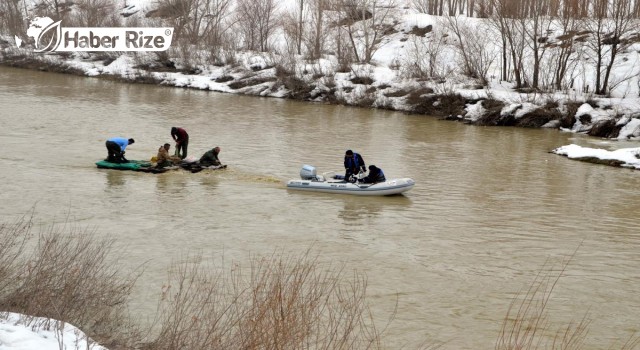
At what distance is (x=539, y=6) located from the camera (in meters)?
38.8

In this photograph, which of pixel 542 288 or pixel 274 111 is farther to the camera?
pixel 274 111

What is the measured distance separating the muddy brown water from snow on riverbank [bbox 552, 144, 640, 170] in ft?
2.33

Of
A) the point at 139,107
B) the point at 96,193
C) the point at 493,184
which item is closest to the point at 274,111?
the point at 139,107

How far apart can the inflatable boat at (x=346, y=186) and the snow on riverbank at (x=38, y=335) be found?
478 inches

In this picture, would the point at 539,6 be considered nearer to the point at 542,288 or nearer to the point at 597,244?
the point at 597,244

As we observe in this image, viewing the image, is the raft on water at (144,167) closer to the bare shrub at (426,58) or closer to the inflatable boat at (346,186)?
the inflatable boat at (346,186)

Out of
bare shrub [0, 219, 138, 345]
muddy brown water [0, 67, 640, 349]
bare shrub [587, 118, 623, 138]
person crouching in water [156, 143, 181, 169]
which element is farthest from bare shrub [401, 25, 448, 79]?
bare shrub [0, 219, 138, 345]

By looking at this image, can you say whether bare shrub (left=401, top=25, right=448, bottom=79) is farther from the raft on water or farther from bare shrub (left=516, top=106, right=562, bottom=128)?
the raft on water

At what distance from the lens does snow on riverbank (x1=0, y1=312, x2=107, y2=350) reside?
579cm

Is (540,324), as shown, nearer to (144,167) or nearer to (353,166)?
(353,166)

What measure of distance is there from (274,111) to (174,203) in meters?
22.7

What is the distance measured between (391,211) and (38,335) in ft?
37.8

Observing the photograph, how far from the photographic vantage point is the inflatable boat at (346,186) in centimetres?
1802

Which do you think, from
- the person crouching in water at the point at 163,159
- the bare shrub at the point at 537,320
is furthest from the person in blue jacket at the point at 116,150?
the bare shrub at the point at 537,320
